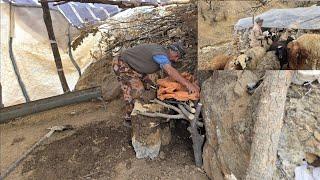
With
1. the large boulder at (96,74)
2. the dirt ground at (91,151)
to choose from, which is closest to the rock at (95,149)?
the dirt ground at (91,151)

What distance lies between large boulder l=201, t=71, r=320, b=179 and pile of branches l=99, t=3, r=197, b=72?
58cm

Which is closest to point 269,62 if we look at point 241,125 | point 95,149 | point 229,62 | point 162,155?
point 229,62

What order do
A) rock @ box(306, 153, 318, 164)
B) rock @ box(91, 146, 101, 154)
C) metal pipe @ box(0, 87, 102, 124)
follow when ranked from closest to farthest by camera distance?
rock @ box(306, 153, 318, 164) < rock @ box(91, 146, 101, 154) < metal pipe @ box(0, 87, 102, 124)

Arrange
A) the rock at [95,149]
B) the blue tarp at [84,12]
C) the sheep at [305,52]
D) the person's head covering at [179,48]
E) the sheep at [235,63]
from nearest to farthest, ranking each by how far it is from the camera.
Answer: the sheep at [305,52], the sheep at [235,63], the person's head covering at [179,48], the rock at [95,149], the blue tarp at [84,12]

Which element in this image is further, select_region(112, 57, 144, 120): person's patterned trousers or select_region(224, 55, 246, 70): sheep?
select_region(112, 57, 144, 120): person's patterned trousers

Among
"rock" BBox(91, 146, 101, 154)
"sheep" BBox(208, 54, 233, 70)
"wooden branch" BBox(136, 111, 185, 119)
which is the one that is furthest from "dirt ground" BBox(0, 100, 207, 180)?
"sheep" BBox(208, 54, 233, 70)

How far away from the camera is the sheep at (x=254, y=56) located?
1.14 meters

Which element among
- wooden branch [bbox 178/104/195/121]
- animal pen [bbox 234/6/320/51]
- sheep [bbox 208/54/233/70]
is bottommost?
wooden branch [bbox 178/104/195/121]

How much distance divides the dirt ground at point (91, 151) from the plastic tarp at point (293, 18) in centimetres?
229

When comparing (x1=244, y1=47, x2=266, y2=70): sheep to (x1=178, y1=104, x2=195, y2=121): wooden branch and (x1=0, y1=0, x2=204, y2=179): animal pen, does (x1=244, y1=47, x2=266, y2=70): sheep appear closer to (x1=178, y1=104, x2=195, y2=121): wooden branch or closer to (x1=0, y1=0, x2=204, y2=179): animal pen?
(x1=178, y1=104, x2=195, y2=121): wooden branch

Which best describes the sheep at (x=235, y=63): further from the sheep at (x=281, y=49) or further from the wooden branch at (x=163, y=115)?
the wooden branch at (x=163, y=115)

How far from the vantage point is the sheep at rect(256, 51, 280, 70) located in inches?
44.3

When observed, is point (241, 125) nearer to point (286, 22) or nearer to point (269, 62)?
point (269, 62)

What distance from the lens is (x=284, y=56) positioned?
109cm
